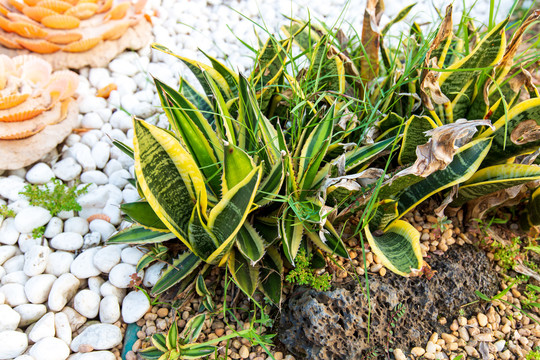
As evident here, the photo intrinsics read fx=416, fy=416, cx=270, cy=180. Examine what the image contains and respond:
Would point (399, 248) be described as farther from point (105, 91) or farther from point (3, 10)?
point (3, 10)

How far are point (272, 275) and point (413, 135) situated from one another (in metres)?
0.60

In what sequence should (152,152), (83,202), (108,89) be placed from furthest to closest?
(108,89), (83,202), (152,152)

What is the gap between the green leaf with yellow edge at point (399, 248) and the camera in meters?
1.09

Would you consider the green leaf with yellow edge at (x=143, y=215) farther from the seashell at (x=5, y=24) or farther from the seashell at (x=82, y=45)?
the seashell at (x=5, y=24)

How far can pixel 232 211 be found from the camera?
3.42ft

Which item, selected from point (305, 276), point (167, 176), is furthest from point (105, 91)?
point (305, 276)

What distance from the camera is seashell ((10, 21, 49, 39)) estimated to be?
1864 mm

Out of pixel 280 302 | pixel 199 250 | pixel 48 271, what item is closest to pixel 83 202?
pixel 48 271

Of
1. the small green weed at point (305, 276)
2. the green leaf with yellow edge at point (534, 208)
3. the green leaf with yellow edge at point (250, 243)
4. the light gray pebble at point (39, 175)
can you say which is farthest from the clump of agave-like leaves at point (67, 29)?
the green leaf with yellow edge at point (534, 208)

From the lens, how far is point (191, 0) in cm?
258

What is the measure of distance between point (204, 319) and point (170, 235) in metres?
0.26

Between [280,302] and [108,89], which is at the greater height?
[108,89]

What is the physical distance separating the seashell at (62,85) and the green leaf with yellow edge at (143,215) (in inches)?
32.5

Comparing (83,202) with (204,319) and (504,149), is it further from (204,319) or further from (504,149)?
(504,149)
